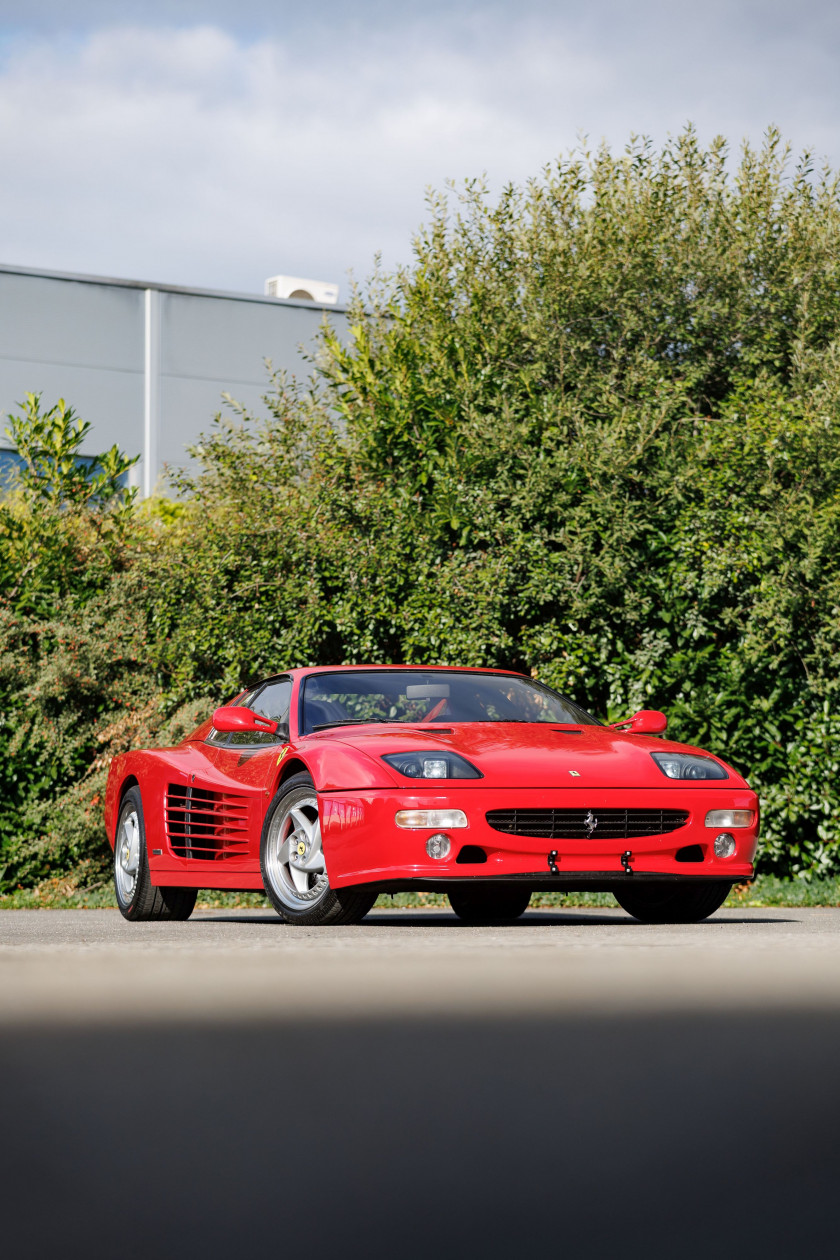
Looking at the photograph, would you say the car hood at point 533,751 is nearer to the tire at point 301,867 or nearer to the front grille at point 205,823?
the tire at point 301,867

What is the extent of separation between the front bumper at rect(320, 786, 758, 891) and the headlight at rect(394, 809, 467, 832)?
21 millimetres

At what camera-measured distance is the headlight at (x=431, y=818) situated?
6.54m

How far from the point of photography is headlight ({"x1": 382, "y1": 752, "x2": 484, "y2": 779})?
6.71 metres

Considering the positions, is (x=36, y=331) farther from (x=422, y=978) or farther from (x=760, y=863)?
(x=422, y=978)

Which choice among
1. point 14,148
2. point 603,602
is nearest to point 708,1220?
point 603,602

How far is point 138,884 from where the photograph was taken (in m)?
8.63

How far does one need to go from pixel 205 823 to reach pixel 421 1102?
15.9 ft

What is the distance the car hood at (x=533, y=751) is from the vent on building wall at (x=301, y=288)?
24776mm

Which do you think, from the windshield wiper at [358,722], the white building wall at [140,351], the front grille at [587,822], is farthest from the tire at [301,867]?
the white building wall at [140,351]

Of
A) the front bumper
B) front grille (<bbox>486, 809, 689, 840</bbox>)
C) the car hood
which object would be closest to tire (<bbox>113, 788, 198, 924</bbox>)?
the car hood

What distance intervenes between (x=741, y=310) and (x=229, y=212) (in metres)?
6.86

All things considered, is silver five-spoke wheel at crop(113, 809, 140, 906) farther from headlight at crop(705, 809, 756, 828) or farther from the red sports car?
headlight at crop(705, 809, 756, 828)

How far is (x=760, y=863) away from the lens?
1154cm

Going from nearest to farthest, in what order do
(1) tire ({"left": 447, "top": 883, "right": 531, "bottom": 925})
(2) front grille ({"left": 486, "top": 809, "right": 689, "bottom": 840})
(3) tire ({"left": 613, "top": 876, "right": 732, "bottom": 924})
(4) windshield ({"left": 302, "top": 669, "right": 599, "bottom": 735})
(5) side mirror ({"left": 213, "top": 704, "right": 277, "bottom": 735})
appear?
(2) front grille ({"left": 486, "top": 809, "right": 689, "bottom": 840}) → (3) tire ({"left": 613, "top": 876, "right": 732, "bottom": 924}) → (5) side mirror ({"left": 213, "top": 704, "right": 277, "bottom": 735}) → (4) windshield ({"left": 302, "top": 669, "right": 599, "bottom": 735}) → (1) tire ({"left": 447, "top": 883, "right": 531, "bottom": 925})
